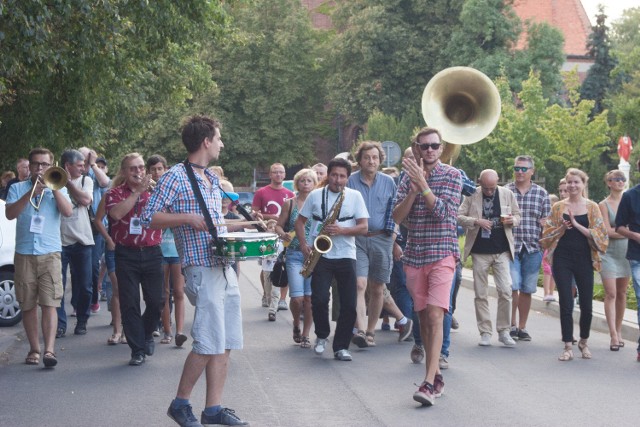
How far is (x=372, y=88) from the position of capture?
5262 cm

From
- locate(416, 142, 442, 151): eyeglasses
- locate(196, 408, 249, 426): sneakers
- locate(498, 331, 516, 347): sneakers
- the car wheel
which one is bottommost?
locate(498, 331, 516, 347): sneakers

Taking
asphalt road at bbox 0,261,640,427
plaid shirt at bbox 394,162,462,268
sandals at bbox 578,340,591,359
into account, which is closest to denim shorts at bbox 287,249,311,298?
asphalt road at bbox 0,261,640,427

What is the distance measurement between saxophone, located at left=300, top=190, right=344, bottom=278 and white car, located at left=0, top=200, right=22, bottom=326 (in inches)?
169

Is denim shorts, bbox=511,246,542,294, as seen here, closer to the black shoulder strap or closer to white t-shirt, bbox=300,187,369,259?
white t-shirt, bbox=300,187,369,259

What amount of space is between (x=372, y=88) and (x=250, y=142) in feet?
24.6

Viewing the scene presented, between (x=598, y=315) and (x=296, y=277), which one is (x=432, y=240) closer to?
(x=296, y=277)

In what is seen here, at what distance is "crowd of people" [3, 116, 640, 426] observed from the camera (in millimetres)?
6387

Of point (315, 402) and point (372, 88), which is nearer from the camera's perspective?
point (315, 402)

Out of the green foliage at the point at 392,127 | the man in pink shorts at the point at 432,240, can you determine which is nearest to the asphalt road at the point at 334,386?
the man in pink shorts at the point at 432,240

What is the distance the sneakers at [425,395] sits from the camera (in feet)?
24.4

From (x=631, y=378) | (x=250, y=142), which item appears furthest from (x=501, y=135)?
(x=631, y=378)

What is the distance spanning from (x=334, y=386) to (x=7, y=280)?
212 inches

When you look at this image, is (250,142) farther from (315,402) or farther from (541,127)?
(315,402)

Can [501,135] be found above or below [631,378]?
above
